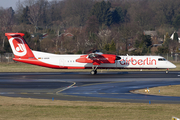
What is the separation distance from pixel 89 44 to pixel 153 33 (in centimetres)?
4641

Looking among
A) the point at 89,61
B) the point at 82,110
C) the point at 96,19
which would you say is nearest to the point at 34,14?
the point at 96,19

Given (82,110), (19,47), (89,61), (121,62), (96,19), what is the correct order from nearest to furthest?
1. (82,110)
2. (121,62)
3. (89,61)
4. (19,47)
5. (96,19)

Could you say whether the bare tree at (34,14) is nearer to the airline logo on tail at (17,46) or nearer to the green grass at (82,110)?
Result: the airline logo on tail at (17,46)

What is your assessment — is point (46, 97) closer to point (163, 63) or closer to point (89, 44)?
point (163, 63)

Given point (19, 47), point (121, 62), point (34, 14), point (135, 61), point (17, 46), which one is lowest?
point (121, 62)

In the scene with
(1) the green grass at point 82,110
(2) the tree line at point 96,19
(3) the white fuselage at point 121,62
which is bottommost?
(1) the green grass at point 82,110

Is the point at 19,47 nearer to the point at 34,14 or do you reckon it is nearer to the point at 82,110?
the point at 82,110

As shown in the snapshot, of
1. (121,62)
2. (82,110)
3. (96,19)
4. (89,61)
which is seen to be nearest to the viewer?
(82,110)

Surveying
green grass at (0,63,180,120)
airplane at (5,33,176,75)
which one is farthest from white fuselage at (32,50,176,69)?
green grass at (0,63,180,120)

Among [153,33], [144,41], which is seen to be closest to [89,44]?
[144,41]

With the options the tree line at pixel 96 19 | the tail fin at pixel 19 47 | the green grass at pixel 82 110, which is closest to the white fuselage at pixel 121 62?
the tail fin at pixel 19 47

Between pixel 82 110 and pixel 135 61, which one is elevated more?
pixel 135 61

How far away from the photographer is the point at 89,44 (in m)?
85.7

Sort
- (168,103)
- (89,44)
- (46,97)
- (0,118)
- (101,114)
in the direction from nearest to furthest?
(0,118), (101,114), (168,103), (46,97), (89,44)
